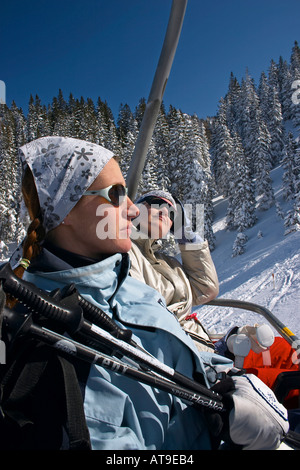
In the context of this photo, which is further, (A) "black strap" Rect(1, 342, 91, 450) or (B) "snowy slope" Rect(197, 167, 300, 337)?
(B) "snowy slope" Rect(197, 167, 300, 337)

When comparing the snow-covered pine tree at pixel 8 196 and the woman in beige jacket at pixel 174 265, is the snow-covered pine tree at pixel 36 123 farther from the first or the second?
the woman in beige jacket at pixel 174 265

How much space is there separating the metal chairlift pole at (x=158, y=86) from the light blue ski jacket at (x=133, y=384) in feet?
3.44

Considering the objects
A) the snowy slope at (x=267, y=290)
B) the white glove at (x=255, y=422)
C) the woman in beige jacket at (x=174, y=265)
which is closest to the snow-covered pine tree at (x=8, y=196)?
the snowy slope at (x=267, y=290)

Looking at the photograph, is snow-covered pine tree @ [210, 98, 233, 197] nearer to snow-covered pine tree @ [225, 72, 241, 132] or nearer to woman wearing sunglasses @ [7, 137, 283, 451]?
snow-covered pine tree @ [225, 72, 241, 132]

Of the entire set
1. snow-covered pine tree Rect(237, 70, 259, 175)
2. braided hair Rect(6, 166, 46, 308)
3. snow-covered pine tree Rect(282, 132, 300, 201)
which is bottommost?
braided hair Rect(6, 166, 46, 308)

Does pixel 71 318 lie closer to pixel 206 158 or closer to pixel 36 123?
pixel 206 158

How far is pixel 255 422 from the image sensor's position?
4.47 feet

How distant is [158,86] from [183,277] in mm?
1865

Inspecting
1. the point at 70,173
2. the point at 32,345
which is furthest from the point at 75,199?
the point at 32,345

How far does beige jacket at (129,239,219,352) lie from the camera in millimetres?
2678

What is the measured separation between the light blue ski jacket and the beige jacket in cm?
95

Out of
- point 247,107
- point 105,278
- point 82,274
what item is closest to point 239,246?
point 105,278

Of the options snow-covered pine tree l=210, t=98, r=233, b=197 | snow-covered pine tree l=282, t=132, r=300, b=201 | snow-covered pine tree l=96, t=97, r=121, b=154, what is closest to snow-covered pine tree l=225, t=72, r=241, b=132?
snow-covered pine tree l=210, t=98, r=233, b=197

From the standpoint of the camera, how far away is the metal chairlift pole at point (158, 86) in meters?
1.84
